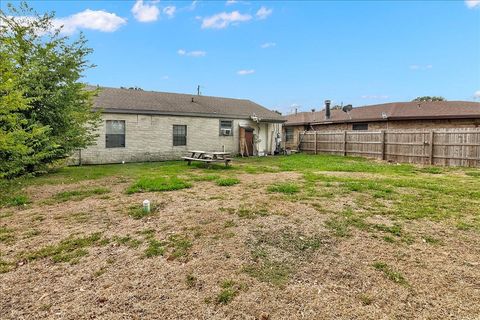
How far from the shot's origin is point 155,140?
15.1 meters

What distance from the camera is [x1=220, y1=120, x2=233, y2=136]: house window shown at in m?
17.4

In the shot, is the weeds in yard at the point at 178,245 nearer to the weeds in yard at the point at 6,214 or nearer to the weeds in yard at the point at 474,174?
the weeds in yard at the point at 6,214

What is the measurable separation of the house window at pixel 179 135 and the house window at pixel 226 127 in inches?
94.1

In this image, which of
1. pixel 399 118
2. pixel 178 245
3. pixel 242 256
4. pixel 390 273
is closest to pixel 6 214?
pixel 178 245

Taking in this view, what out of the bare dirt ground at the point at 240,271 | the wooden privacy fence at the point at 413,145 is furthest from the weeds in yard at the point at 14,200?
the wooden privacy fence at the point at 413,145

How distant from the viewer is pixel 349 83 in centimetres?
2864

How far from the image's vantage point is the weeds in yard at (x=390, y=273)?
9.00 ft

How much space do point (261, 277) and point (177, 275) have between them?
87 cm

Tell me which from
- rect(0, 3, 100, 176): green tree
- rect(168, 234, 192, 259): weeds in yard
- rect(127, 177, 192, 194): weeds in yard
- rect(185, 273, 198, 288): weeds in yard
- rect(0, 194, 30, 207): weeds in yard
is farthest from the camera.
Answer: rect(0, 3, 100, 176): green tree

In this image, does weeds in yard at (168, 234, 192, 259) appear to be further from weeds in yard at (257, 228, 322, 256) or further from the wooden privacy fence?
the wooden privacy fence

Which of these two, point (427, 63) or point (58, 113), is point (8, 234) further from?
point (427, 63)

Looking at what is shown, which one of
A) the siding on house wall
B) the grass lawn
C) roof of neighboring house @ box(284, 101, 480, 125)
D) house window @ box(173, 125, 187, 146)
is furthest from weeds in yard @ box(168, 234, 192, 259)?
roof of neighboring house @ box(284, 101, 480, 125)

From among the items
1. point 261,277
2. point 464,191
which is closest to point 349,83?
point 464,191

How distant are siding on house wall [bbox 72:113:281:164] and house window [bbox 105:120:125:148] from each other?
16cm
